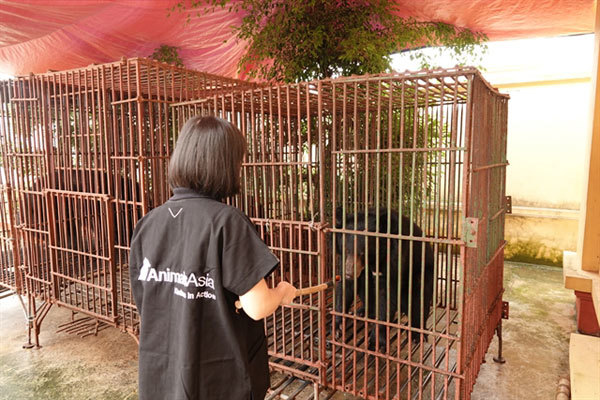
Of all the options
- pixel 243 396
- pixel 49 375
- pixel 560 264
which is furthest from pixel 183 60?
pixel 560 264

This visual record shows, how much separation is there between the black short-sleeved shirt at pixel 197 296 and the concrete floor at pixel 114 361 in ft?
5.36

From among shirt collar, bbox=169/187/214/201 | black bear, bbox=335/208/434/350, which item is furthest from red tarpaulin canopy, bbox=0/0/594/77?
shirt collar, bbox=169/187/214/201

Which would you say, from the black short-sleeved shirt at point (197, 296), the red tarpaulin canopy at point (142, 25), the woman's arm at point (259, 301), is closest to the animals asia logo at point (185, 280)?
the black short-sleeved shirt at point (197, 296)

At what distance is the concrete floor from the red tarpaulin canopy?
9.70 ft

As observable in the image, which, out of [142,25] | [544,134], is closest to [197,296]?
[142,25]

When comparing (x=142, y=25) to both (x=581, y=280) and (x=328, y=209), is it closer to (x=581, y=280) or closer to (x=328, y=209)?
(x=328, y=209)

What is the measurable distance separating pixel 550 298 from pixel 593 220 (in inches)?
63.7

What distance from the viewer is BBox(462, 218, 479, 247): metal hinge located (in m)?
1.94

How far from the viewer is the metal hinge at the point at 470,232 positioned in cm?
194

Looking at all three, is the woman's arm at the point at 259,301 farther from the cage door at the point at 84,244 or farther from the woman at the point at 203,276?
the cage door at the point at 84,244

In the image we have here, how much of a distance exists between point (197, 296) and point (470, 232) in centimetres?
129

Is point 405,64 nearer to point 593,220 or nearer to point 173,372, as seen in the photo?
point 593,220

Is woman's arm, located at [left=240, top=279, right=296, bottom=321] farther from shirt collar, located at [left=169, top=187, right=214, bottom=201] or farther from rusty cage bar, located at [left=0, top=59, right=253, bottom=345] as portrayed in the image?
rusty cage bar, located at [left=0, top=59, right=253, bottom=345]

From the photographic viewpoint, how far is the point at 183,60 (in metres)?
6.07
